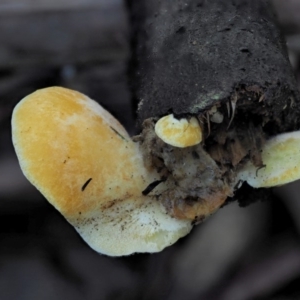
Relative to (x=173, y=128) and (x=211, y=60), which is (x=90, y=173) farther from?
(x=211, y=60)

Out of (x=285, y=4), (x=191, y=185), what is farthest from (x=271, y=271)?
(x=285, y=4)

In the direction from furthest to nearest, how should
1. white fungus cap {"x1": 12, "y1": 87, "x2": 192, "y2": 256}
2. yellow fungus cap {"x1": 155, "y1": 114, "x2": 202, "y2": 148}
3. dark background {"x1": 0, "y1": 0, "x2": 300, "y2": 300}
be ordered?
1. dark background {"x1": 0, "y1": 0, "x2": 300, "y2": 300}
2. white fungus cap {"x1": 12, "y1": 87, "x2": 192, "y2": 256}
3. yellow fungus cap {"x1": 155, "y1": 114, "x2": 202, "y2": 148}

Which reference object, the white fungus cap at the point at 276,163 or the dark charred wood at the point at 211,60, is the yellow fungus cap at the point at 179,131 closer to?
the dark charred wood at the point at 211,60

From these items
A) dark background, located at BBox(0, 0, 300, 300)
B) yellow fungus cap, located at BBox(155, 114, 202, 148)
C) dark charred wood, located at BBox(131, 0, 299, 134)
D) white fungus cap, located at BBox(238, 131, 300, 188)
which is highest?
dark charred wood, located at BBox(131, 0, 299, 134)

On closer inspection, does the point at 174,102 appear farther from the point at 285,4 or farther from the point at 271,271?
the point at 285,4

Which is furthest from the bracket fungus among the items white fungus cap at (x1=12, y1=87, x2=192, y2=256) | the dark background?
the dark background

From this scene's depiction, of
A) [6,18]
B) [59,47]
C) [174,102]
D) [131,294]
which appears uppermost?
[174,102]

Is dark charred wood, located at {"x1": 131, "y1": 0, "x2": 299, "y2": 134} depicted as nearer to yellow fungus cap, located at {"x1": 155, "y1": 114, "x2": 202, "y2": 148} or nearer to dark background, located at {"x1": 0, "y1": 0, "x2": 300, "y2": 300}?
yellow fungus cap, located at {"x1": 155, "y1": 114, "x2": 202, "y2": 148}
